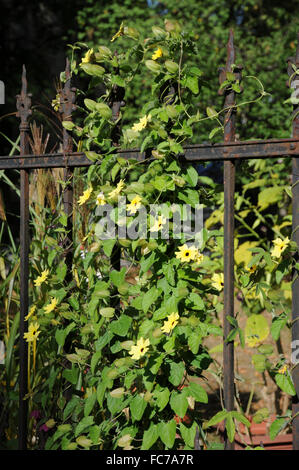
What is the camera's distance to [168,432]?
147cm

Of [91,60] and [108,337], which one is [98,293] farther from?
[91,60]

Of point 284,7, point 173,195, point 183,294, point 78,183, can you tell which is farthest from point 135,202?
point 284,7

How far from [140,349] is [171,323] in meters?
0.12

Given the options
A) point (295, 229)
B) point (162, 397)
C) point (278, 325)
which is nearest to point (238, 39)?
point (295, 229)

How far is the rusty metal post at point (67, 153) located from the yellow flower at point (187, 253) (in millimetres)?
467

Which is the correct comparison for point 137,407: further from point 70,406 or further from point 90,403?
point 70,406

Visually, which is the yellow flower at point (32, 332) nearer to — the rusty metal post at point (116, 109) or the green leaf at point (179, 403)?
the rusty metal post at point (116, 109)

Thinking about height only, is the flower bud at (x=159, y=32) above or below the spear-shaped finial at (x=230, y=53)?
above

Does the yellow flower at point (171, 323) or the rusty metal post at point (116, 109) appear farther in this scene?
the rusty metal post at point (116, 109)

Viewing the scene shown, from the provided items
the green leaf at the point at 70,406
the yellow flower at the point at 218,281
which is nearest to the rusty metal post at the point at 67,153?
the green leaf at the point at 70,406

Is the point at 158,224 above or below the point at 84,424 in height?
above

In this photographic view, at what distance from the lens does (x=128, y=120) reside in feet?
20.0

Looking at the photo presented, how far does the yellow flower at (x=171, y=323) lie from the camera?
1426 mm

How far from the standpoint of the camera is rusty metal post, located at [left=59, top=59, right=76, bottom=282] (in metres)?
1.71
